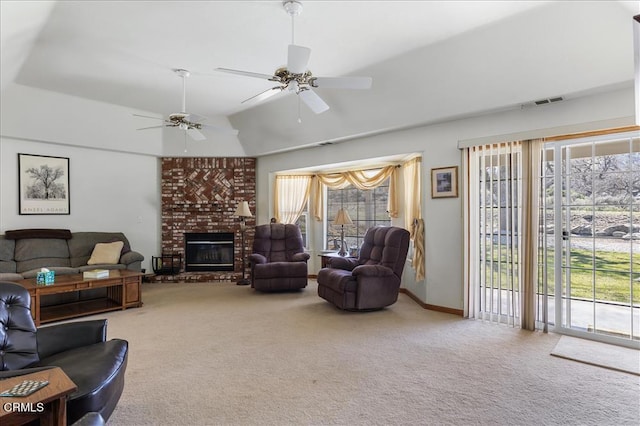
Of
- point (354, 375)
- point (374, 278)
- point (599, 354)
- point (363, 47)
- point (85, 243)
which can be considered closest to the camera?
point (354, 375)

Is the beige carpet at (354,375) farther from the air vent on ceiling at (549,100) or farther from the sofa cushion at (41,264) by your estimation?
the air vent on ceiling at (549,100)

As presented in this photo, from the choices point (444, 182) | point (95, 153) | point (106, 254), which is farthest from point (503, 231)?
point (95, 153)

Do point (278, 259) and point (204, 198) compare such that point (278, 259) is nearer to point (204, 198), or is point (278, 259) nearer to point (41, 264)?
point (204, 198)

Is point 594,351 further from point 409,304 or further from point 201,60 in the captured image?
point 201,60

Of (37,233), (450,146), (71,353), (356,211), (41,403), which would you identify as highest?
(450,146)

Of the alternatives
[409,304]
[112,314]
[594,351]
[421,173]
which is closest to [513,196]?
[421,173]

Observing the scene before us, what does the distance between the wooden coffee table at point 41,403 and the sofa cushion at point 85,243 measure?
16.3 ft

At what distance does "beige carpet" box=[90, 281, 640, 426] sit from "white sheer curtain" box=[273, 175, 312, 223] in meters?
3.10

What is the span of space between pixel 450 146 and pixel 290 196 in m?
3.60

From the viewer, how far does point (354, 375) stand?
2.77m

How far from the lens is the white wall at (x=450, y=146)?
345 centimetres

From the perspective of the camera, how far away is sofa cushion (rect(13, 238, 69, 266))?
213 inches

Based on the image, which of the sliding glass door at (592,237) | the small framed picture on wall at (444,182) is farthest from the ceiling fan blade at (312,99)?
the sliding glass door at (592,237)

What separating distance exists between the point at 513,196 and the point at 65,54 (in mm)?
5581
